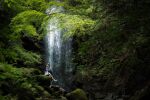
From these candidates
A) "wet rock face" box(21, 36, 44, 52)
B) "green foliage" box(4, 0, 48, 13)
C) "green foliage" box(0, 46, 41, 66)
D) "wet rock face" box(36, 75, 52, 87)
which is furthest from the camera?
"wet rock face" box(21, 36, 44, 52)

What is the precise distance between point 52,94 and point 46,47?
9.15 metres

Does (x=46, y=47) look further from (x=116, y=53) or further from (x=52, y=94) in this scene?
(x=116, y=53)

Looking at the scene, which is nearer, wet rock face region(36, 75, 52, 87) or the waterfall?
wet rock face region(36, 75, 52, 87)

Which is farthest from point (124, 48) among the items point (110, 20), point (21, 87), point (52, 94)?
point (52, 94)

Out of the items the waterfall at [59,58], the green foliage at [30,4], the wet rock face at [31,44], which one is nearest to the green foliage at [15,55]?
the green foliage at [30,4]

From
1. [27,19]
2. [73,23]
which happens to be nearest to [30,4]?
[27,19]

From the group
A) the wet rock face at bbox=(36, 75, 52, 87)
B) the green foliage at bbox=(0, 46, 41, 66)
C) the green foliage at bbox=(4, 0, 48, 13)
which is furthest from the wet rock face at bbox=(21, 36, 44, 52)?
the green foliage at bbox=(4, 0, 48, 13)

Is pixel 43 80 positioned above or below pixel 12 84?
below

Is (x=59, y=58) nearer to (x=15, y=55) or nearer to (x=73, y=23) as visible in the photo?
(x=15, y=55)

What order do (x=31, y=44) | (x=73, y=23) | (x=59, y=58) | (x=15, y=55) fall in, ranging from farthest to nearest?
(x=59, y=58) < (x=31, y=44) < (x=15, y=55) < (x=73, y=23)

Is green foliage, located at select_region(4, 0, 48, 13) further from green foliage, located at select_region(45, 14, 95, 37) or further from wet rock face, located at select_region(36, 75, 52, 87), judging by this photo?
wet rock face, located at select_region(36, 75, 52, 87)

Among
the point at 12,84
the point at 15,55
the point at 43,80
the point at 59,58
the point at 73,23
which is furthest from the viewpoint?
the point at 59,58

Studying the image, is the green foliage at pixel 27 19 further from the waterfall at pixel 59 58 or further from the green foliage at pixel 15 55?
the waterfall at pixel 59 58

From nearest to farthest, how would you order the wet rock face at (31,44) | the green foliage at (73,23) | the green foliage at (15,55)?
the green foliage at (73,23), the green foliage at (15,55), the wet rock face at (31,44)
